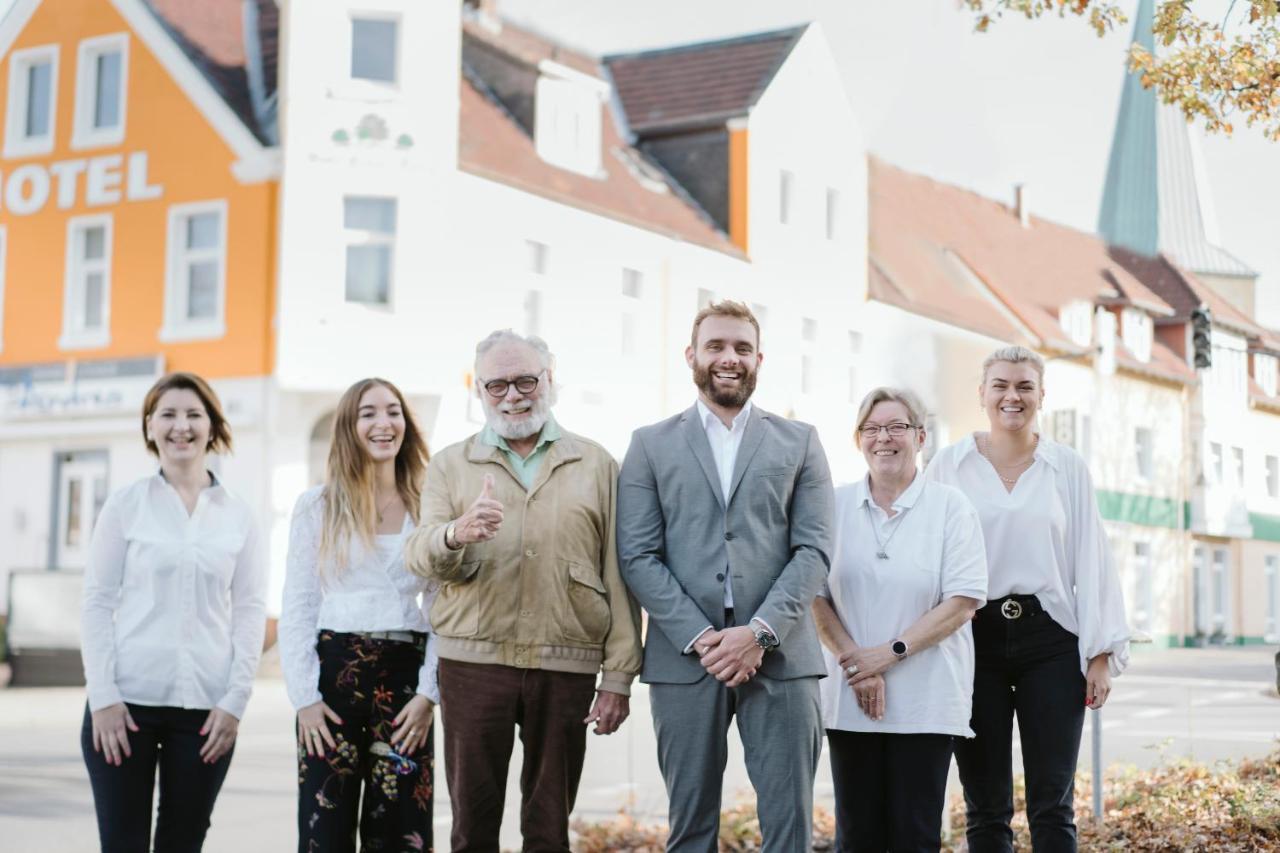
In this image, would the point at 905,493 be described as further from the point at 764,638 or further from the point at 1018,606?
the point at 764,638

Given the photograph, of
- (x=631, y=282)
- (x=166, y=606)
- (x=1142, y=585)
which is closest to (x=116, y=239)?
(x=631, y=282)

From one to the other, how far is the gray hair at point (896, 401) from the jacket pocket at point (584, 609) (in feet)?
3.04

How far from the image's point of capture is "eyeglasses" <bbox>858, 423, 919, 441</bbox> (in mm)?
4531

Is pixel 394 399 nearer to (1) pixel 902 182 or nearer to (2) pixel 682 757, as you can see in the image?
(2) pixel 682 757

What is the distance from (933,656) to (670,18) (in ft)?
59.1

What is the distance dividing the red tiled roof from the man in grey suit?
15325mm

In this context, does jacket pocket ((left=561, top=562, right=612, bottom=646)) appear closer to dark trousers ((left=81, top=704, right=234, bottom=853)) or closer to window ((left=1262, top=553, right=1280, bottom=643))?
dark trousers ((left=81, top=704, right=234, bottom=853))

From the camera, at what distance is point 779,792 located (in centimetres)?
411

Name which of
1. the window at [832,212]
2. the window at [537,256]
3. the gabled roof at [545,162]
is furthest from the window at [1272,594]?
the window at [832,212]

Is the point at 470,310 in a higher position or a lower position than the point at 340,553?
higher

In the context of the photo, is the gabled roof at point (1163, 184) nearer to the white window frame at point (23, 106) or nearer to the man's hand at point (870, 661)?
the man's hand at point (870, 661)

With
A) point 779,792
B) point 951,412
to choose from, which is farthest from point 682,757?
point 951,412

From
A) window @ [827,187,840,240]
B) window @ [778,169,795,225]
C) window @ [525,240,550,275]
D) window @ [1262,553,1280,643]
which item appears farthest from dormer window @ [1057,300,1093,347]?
window @ [1262,553,1280,643]

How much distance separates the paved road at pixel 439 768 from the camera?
8039mm
